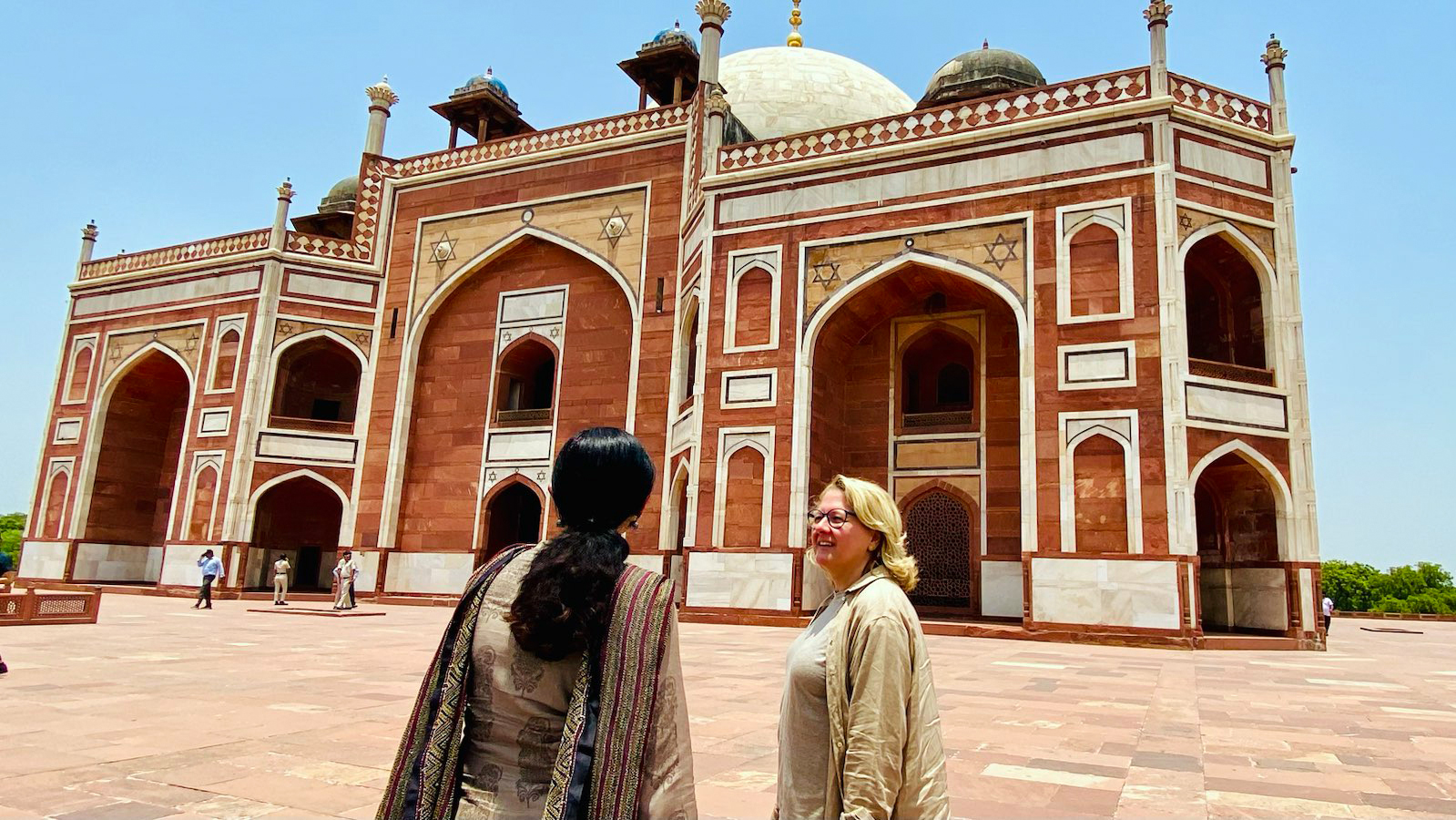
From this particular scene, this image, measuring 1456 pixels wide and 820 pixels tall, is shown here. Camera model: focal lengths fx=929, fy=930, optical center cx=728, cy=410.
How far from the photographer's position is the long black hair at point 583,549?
56.8 inches

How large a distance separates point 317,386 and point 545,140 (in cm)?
701

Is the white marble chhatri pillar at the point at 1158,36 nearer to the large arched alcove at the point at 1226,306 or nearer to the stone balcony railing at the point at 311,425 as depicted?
the large arched alcove at the point at 1226,306

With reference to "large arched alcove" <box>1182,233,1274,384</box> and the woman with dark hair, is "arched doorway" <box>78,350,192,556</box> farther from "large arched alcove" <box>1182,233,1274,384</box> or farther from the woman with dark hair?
the woman with dark hair

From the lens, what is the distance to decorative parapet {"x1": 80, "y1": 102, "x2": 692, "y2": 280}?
17266mm

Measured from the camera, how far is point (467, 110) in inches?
770

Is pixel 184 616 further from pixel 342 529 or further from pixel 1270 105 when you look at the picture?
pixel 1270 105

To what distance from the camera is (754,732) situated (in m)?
4.47

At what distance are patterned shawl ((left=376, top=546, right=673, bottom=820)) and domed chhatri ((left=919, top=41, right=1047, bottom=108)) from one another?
52.6ft

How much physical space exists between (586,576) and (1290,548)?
39.6 feet

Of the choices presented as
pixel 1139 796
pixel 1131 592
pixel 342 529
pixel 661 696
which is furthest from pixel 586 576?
pixel 342 529

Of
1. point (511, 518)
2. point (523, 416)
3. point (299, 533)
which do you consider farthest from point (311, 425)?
point (523, 416)

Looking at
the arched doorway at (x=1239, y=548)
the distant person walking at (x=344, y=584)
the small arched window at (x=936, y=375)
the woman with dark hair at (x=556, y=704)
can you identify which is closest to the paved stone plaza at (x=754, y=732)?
the woman with dark hair at (x=556, y=704)

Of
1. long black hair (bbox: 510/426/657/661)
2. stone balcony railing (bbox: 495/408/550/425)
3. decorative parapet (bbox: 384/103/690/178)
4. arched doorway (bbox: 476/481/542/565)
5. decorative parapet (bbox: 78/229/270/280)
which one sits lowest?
long black hair (bbox: 510/426/657/661)

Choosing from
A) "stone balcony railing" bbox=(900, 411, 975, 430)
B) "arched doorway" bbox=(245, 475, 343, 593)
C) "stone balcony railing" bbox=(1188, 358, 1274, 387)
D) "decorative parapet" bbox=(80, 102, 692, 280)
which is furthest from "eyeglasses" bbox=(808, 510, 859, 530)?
"arched doorway" bbox=(245, 475, 343, 593)
